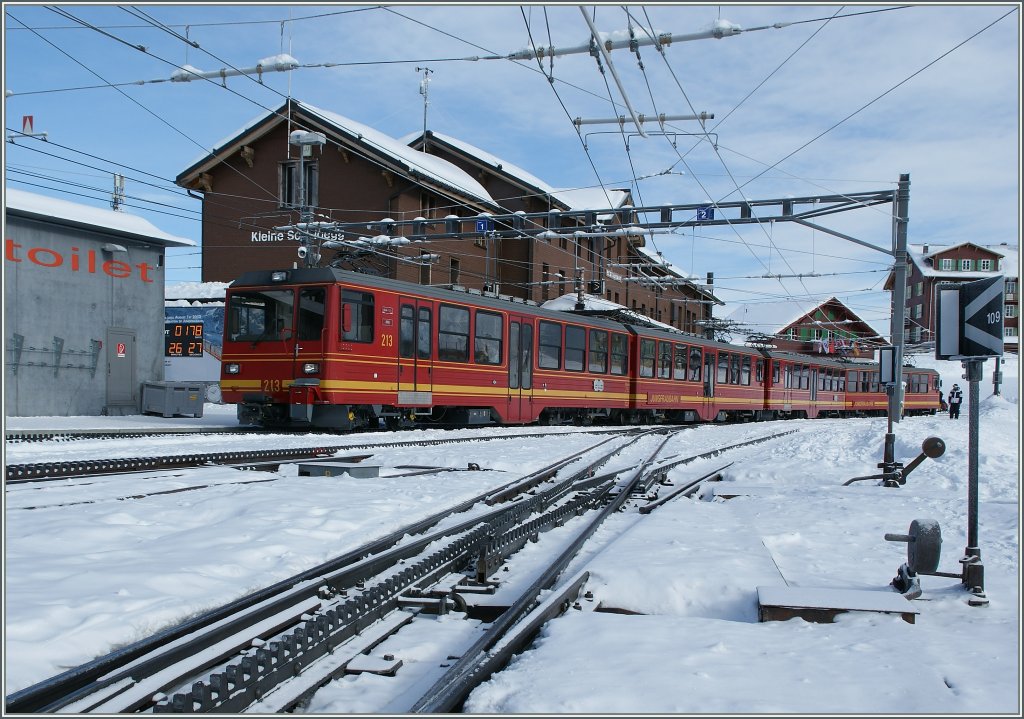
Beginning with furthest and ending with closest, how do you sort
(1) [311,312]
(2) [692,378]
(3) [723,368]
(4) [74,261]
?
1. (3) [723,368]
2. (2) [692,378]
3. (4) [74,261]
4. (1) [311,312]

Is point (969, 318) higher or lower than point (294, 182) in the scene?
lower

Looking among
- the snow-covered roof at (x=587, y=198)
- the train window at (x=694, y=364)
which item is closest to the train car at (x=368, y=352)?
the train window at (x=694, y=364)

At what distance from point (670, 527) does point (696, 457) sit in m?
6.79

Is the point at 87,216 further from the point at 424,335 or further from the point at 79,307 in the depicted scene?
the point at 424,335

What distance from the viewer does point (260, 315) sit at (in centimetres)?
1630

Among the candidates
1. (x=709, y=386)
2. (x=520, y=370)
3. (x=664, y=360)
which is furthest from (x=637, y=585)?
(x=709, y=386)

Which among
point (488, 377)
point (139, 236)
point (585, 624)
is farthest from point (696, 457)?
point (139, 236)

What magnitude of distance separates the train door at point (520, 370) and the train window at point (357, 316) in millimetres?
4477

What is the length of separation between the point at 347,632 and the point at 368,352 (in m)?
11.9

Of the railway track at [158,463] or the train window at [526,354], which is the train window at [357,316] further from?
the train window at [526,354]

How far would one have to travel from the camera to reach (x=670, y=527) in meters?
7.56

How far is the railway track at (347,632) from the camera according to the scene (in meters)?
3.38

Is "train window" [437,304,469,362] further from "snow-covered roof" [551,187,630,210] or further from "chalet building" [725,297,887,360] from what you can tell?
"chalet building" [725,297,887,360]

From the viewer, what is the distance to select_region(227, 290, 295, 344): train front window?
1598 cm
